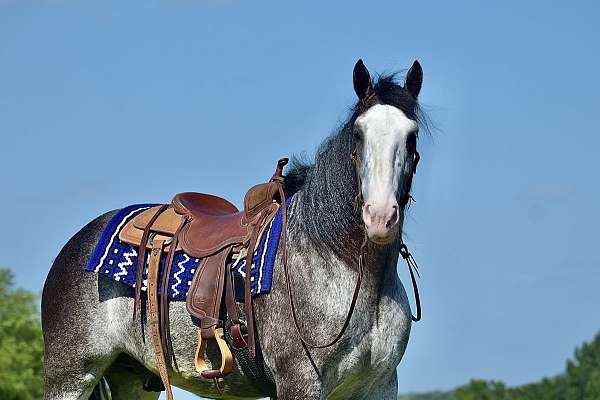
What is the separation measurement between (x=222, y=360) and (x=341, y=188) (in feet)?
4.68

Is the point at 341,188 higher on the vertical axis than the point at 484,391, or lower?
lower

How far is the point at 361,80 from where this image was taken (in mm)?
7527

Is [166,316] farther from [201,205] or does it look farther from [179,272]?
[201,205]

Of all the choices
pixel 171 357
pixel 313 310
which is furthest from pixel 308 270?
pixel 171 357

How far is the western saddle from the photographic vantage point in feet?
26.1

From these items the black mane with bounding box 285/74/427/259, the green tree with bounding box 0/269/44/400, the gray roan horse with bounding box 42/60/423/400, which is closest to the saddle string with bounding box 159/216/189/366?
the gray roan horse with bounding box 42/60/423/400

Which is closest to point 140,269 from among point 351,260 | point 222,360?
point 222,360

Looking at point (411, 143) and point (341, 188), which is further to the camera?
point (341, 188)

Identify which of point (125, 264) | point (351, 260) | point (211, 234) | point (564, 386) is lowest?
point (351, 260)

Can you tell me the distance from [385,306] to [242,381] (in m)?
1.23

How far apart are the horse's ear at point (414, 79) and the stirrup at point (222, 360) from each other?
1984 mm

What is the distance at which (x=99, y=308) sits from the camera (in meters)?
8.76

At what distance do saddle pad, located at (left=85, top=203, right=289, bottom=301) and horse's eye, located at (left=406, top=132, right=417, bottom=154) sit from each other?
1.13 metres

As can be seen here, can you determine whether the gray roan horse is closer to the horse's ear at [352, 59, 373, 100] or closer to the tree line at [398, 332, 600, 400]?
the horse's ear at [352, 59, 373, 100]
